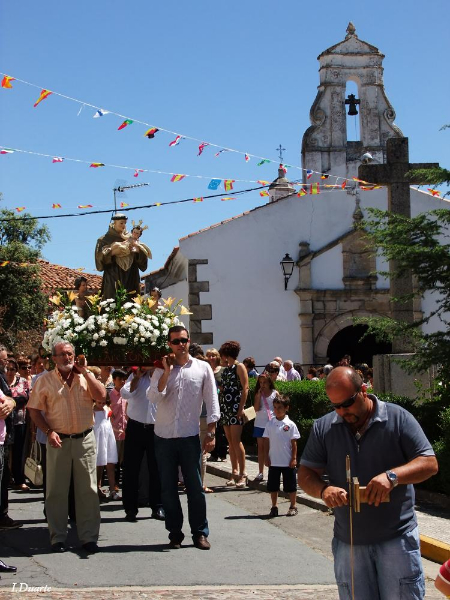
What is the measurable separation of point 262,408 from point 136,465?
117 inches

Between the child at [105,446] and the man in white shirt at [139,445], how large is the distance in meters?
1.28

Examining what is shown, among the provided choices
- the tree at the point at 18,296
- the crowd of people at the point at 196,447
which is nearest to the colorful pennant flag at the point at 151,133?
the crowd of people at the point at 196,447

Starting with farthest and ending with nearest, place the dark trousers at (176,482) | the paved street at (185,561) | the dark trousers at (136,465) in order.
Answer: the dark trousers at (136,465), the dark trousers at (176,482), the paved street at (185,561)

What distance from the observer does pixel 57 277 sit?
37.2 m

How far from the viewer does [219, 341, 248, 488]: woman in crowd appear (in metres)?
12.4

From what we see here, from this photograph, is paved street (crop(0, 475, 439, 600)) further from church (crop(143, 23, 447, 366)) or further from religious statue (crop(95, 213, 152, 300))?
church (crop(143, 23, 447, 366))

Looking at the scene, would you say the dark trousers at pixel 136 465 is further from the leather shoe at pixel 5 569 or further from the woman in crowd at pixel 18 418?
the woman in crowd at pixel 18 418

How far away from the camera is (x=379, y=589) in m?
4.68

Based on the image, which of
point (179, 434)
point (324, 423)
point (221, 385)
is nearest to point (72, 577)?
point (179, 434)

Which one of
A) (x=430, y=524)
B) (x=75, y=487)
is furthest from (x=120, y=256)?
(x=430, y=524)

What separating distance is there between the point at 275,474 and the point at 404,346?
4.41m

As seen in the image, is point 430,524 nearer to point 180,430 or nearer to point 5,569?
point 180,430

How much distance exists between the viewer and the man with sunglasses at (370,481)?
15.1 feet

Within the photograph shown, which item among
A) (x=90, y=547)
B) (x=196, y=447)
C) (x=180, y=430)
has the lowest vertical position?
(x=90, y=547)
